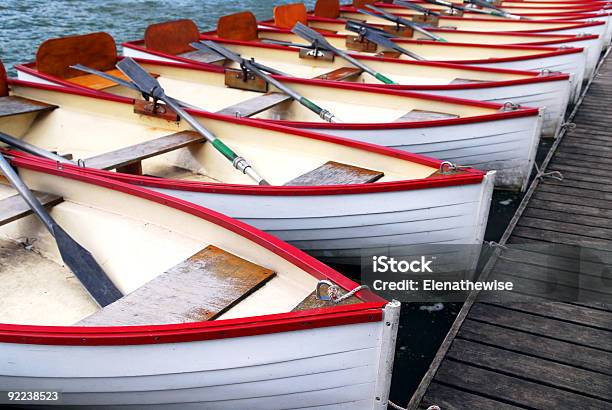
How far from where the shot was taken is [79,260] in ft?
11.7

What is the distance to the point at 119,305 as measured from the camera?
9.65ft

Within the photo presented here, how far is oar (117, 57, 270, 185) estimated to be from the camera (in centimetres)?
463

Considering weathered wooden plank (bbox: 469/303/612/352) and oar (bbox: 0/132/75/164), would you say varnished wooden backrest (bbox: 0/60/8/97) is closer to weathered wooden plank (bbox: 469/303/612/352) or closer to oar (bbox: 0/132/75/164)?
oar (bbox: 0/132/75/164)

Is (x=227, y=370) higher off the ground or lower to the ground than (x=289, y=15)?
lower

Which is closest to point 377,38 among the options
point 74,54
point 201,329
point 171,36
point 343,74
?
point 343,74

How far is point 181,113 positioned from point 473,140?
2.52 metres

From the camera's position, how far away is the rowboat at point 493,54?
7539 mm

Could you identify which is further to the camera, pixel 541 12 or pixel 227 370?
pixel 541 12

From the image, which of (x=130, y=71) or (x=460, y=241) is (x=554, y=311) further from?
(x=130, y=71)

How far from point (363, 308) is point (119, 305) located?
121 centimetres

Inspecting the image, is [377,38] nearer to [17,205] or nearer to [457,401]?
[17,205]

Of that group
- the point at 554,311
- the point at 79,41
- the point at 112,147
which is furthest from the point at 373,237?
the point at 79,41

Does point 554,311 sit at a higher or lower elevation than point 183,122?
lower

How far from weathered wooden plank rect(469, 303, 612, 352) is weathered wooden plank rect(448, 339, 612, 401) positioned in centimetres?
27
